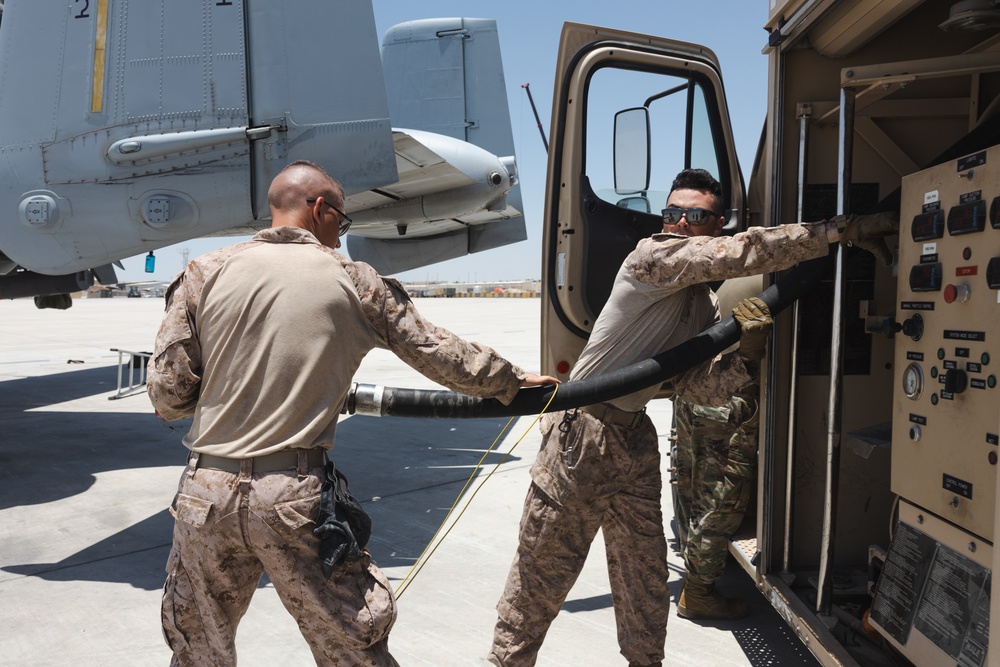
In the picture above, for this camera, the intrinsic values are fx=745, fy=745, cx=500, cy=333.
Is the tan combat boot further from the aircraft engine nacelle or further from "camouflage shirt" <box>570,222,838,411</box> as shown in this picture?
the aircraft engine nacelle

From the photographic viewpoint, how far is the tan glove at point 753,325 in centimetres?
284

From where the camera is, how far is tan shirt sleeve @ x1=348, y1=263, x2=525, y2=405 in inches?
93.5

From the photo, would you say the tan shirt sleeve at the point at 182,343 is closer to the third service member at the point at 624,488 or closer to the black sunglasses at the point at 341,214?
the black sunglasses at the point at 341,214

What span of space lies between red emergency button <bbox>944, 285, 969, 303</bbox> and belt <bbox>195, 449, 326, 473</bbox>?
204cm

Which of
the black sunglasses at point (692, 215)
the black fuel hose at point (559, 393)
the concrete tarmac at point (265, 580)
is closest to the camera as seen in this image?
the black fuel hose at point (559, 393)

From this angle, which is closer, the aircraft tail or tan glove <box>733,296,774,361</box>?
tan glove <box>733,296,774,361</box>

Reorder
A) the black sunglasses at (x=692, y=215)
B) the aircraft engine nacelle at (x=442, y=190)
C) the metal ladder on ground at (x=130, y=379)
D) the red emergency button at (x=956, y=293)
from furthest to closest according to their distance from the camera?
the metal ladder on ground at (x=130, y=379)
the aircraft engine nacelle at (x=442, y=190)
the black sunglasses at (x=692, y=215)
the red emergency button at (x=956, y=293)

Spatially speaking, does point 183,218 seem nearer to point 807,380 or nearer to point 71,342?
point 807,380

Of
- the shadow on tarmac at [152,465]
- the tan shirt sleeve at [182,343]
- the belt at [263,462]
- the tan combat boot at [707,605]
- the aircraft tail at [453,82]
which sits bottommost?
the shadow on tarmac at [152,465]

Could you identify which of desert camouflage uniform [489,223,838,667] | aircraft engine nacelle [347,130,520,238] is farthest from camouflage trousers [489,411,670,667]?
aircraft engine nacelle [347,130,520,238]

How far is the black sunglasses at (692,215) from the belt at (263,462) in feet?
5.51

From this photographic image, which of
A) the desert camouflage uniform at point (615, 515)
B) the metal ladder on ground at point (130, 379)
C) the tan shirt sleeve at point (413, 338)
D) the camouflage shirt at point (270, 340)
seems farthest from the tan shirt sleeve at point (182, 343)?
the metal ladder on ground at point (130, 379)

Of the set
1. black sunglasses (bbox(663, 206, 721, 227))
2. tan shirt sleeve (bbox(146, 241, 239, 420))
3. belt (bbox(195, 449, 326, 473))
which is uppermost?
black sunglasses (bbox(663, 206, 721, 227))

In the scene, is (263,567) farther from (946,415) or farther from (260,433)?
(946,415)
